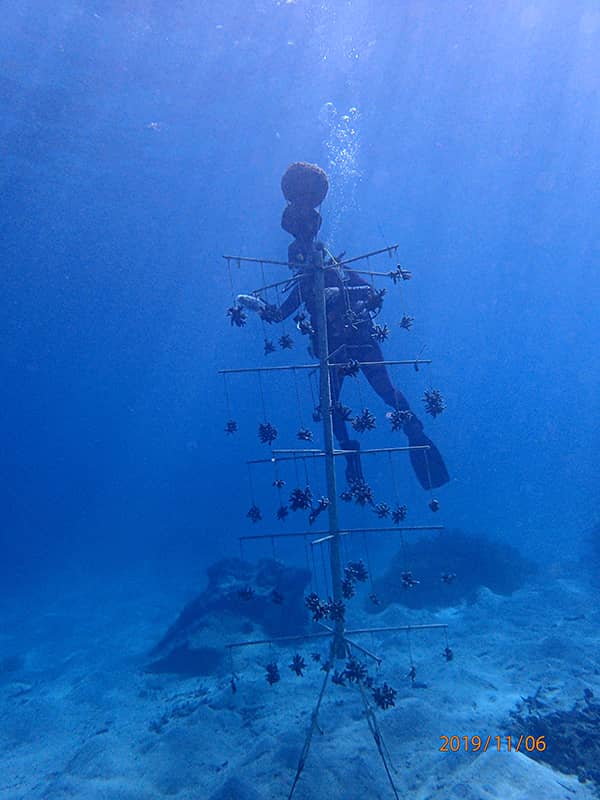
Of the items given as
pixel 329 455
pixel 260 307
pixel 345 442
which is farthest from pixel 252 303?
pixel 345 442

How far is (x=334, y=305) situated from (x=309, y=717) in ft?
21.9

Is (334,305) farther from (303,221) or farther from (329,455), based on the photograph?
(329,455)

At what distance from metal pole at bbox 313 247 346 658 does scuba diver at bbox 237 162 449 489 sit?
21cm

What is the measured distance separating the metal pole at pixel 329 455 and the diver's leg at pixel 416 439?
38.1 inches

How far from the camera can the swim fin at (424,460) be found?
226 inches

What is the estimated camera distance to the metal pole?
4676 mm

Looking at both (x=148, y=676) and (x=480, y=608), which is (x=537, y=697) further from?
(x=148, y=676)

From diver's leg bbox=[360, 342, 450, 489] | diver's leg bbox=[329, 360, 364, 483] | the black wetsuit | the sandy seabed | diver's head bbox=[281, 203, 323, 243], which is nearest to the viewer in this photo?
the sandy seabed

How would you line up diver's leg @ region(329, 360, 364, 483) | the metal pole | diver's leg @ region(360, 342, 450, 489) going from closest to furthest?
the metal pole
diver's leg @ region(329, 360, 364, 483)
diver's leg @ region(360, 342, 450, 489)

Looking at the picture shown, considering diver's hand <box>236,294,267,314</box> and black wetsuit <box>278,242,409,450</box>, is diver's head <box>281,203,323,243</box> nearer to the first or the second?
Result: black wetsuit <box>278,242,409,450</box>

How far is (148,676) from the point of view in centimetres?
1225
